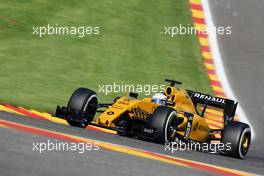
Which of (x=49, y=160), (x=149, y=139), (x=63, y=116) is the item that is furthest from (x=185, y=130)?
(x=49, y=160)

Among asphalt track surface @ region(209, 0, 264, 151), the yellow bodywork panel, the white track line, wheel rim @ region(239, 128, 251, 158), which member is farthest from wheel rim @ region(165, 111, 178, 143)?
the white track line

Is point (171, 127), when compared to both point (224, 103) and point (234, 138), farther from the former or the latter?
point (224, 103)

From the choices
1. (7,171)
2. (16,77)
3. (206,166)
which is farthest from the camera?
(16,77)

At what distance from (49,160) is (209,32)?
46.7 feet

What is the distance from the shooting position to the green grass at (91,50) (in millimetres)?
16031

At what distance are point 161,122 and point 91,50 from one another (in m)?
6.85

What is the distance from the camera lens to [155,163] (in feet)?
29.5

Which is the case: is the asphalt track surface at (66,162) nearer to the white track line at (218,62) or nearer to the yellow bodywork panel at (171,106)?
the yellow bodywork panel at (171,106)

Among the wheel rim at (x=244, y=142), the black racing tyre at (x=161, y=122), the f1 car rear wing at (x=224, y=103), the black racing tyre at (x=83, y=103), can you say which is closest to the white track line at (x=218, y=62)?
the f1 car rear wing at (x=224, y=103)

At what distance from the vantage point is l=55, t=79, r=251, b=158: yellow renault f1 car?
1211 centimetres

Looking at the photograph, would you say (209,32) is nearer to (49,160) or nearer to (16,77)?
(16,77)

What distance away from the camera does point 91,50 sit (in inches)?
730

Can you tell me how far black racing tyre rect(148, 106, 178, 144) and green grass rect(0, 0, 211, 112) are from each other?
3.02 meters

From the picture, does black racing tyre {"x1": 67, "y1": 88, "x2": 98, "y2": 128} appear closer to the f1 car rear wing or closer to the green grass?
the green grass
